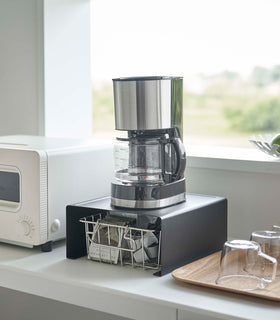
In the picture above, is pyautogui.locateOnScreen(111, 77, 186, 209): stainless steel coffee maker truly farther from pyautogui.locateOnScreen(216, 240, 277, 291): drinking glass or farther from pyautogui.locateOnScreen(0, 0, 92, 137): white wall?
pyautogui.locateOnScreen(0, 0, 92, 137): white wall

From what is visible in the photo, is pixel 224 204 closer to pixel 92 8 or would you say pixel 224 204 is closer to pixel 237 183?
pixel 237 183

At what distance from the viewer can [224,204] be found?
1.49 meters

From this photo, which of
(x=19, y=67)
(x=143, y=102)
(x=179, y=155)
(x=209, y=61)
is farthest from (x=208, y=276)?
(x=209, y=61)

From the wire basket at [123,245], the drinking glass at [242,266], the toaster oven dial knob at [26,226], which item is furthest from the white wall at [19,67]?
the drinking glass at [242,266]

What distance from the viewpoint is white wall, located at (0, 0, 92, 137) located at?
1977 mm

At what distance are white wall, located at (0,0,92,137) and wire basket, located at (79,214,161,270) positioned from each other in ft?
2.38

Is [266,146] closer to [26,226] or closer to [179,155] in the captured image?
[179,155]

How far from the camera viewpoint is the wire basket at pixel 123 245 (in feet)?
4.33

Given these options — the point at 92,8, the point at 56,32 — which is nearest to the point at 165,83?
the point at 56,32

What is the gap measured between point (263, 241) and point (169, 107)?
39 cm

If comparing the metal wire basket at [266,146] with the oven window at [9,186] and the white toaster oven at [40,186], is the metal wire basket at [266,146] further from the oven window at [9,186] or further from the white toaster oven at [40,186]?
the oven window at [9,186]

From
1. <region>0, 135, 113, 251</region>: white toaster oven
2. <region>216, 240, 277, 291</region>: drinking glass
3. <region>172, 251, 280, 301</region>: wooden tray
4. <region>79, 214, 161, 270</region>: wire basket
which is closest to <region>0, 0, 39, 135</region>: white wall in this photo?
<region>0, 135, 113, 251</region>: white toaster oven

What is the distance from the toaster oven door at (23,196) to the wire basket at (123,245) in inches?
4.7

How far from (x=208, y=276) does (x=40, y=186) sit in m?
0.47
